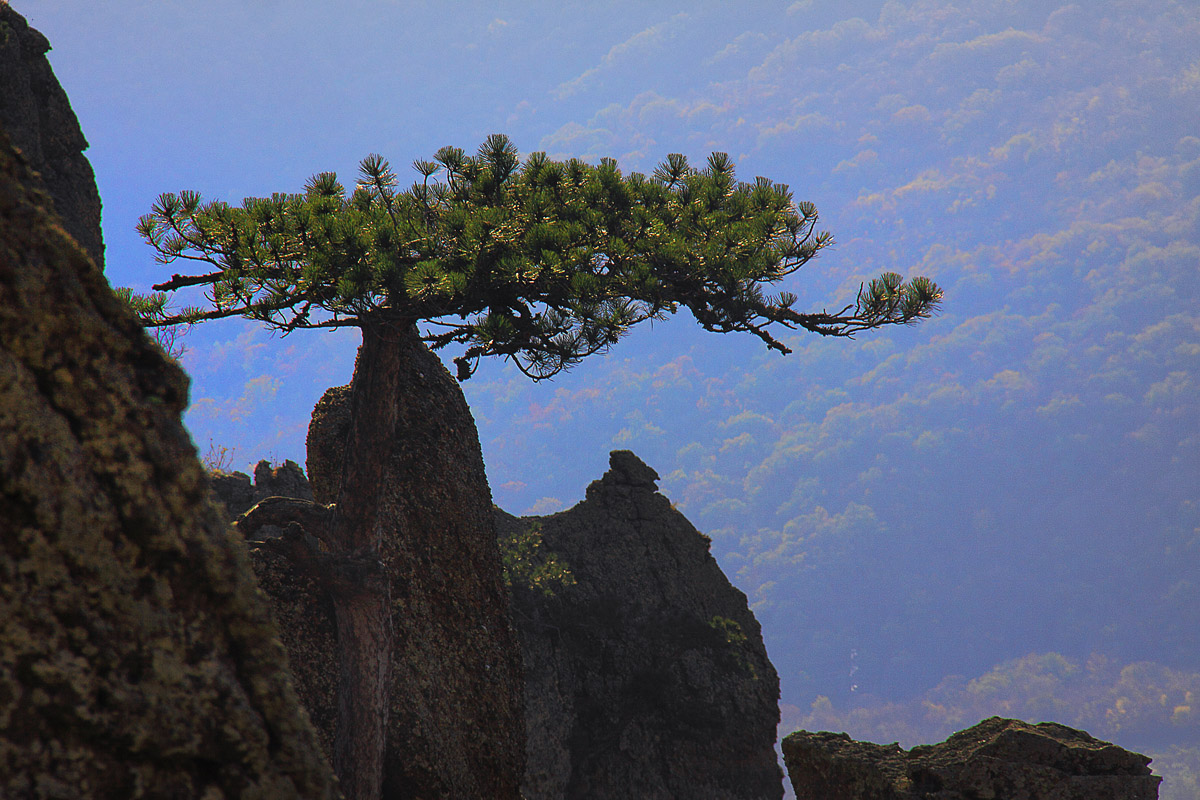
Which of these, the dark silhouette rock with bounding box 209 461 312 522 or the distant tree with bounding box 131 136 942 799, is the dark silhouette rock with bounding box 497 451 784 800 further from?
the distant tree with bounding box 131 136 942 799

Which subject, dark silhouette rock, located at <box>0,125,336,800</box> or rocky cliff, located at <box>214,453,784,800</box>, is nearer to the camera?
dark silhouette rock, located at <box>0,125,336,800</box>

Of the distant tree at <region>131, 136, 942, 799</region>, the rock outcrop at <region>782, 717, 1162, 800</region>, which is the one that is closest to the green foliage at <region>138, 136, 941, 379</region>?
the distant tree at <region>131, 136, 942, 799</region>

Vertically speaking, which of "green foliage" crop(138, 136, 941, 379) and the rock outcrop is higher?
"green foliage" crop(138, 136, 941, 379)

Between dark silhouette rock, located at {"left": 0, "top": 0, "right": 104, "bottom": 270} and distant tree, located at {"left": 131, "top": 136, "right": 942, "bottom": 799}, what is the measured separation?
0.83 meters

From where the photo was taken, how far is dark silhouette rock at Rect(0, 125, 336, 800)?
218 cm

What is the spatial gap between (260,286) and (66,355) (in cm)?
581

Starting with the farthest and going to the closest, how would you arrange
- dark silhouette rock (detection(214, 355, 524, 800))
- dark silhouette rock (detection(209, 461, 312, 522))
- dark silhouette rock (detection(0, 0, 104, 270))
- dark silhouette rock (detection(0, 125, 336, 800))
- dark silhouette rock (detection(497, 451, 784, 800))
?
dark silhouette rock (detection(209, 461, 312, 522)), dark silhouette rock (detection(497, 451, 784, 800)), dark silhouette rock (detection(214, 355, 524, 800)), dark silhouette rock (detection(0, 0, 104, 270)), dark silhouette rock (detection(0, 125, 336, 800))

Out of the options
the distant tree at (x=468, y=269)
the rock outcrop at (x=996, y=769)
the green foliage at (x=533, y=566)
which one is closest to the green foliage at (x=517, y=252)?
the distant tree at (x=468, y=269)

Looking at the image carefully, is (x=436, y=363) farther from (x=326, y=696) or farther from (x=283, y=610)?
(x=326, y=696)

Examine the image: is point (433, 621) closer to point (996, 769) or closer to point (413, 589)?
point (413, 589)

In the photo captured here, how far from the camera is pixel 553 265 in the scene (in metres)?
8.54

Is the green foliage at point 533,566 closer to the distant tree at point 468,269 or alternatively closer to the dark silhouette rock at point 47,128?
the distant tree at point 468,269

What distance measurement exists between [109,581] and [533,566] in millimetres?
16280

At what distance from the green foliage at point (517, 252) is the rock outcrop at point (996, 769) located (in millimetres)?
4720
